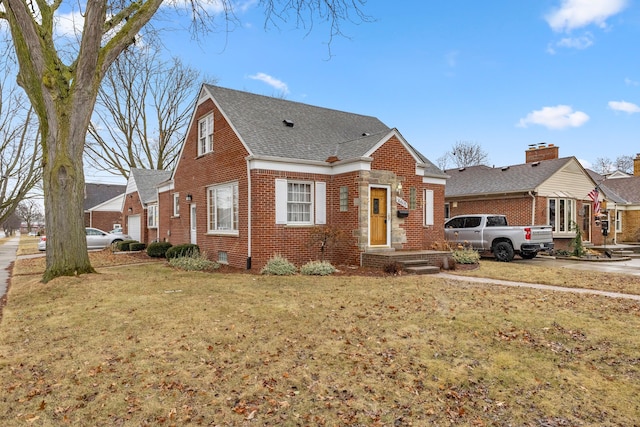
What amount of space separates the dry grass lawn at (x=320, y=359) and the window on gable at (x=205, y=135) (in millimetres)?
8335

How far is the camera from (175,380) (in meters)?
4.27

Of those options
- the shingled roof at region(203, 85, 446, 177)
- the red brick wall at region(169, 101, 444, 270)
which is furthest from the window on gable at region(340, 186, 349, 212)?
the shingled roof at region(203, 85, 446, 177)

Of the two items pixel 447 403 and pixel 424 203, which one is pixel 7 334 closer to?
pixel 447 403

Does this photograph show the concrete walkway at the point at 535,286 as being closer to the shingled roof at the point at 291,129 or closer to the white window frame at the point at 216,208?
the shingled roof at the point at 291,129

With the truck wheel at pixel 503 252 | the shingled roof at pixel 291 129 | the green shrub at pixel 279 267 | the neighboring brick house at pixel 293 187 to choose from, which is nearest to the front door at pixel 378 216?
the neighboring brick house at pixel 293 187

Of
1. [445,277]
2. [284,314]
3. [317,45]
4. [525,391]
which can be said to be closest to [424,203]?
[445,277]

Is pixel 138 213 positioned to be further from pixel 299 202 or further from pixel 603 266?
pixel 603 266

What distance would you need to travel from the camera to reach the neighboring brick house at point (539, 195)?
1973 centimetres

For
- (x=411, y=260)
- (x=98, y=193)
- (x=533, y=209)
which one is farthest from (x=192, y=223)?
(x=98, y=193)

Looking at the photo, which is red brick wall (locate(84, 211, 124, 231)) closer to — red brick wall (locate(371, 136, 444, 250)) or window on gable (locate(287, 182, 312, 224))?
window on gable (locate(287, 182, 312, 224))

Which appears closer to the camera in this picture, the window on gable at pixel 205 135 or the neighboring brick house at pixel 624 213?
the window on gable at pixel 205 135

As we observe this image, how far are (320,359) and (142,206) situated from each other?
914 inches

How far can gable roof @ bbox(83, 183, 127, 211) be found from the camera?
45594 mm

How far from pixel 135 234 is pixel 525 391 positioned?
1089 inches
